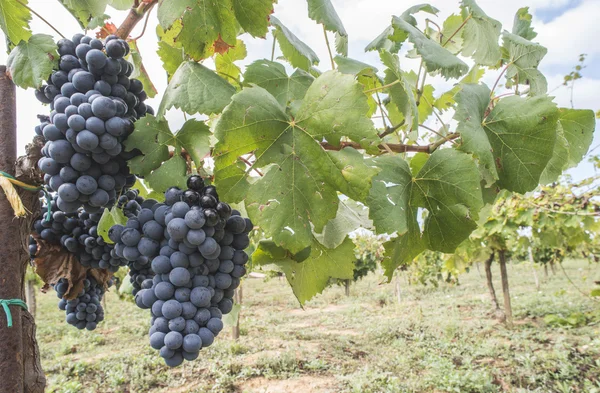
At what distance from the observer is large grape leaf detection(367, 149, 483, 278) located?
109 centimetres

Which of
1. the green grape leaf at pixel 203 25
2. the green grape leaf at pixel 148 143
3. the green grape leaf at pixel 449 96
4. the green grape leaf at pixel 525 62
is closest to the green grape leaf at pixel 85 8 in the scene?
the green grape leaf at pixel 203 25

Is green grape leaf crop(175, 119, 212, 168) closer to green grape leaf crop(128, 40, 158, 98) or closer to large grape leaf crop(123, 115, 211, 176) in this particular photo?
large grape leaf crop(123, 115, 211, 176)

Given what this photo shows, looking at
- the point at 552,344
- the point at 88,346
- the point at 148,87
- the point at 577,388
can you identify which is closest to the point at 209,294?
the point at 148,87

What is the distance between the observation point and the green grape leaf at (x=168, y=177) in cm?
103

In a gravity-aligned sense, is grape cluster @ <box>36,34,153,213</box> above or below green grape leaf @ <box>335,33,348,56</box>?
below

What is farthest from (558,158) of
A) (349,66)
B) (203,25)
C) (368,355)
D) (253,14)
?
(368,355)

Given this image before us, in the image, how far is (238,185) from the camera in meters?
1.00

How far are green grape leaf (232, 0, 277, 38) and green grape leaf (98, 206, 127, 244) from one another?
63 centimetres

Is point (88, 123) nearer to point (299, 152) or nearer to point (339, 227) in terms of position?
point (299, 152)

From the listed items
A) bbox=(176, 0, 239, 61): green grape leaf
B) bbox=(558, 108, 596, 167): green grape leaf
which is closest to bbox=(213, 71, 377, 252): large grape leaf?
bbox=(176, 0, 239, 61): green grape leaf

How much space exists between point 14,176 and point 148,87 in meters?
0.60

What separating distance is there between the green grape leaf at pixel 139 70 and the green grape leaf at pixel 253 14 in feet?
1.68

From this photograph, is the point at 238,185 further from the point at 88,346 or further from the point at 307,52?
the point at 88,346

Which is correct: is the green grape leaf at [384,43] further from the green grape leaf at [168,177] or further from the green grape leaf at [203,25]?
the green grape leaf at [168,177]
